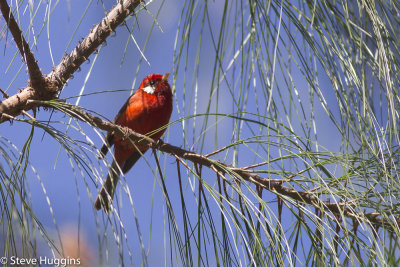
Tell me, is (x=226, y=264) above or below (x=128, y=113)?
below

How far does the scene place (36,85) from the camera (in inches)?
49.9

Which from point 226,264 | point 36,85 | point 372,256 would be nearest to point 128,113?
point 36,85

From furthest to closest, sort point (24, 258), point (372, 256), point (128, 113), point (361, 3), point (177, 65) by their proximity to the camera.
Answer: point (128, 113) → point (177, 65) → point (361, 3) → point (372, 256) → point (24, 258)

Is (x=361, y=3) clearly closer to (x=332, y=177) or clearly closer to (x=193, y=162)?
(x=332, y=177)

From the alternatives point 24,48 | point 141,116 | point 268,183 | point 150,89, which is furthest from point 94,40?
point 150,89

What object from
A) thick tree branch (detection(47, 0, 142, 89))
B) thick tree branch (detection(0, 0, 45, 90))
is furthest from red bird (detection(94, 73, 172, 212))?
thick tree branch (detection(0, 0, 45, 90))

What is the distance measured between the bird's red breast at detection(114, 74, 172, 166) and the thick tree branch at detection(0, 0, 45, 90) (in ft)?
3.91

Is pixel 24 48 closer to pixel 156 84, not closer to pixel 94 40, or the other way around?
pixel 94 40

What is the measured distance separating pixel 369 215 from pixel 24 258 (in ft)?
2.48

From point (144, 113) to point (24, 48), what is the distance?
1.40 m

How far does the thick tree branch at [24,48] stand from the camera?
1152mm

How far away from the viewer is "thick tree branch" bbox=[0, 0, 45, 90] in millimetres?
1152

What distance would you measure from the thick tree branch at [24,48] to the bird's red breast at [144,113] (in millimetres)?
1191

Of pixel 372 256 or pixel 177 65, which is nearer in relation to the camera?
pixel 372 256
